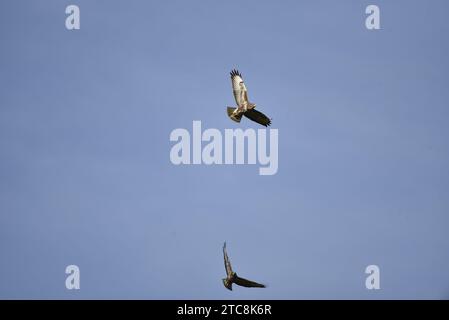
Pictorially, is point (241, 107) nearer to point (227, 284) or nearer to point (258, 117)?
point (258, 117)

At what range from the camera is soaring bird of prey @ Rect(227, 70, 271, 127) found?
30344mm

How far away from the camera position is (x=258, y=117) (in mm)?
31141

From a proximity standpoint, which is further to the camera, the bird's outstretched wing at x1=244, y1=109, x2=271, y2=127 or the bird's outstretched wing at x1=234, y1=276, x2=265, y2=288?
the bird's outstretched wing at x1=234, y1=276, x2=265, y2=288

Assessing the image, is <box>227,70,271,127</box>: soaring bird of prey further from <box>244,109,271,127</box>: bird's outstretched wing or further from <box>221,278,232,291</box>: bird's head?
<box>221,278,232,291</box>: bird's head

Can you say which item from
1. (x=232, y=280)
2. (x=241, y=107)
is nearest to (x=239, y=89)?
(x=241, y=107)

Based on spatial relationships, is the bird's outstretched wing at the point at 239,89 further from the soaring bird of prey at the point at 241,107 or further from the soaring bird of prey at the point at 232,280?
the soaring bird of prey at the point at 232,280

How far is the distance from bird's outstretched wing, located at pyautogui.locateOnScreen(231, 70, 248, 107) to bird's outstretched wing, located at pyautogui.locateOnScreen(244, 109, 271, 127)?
364 mm

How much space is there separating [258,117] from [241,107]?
3.12ft

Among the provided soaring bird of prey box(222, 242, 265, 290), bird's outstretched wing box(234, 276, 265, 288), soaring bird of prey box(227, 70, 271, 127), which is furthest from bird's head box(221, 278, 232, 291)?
soaring bird of prey box(227, 70, 271, 127)
